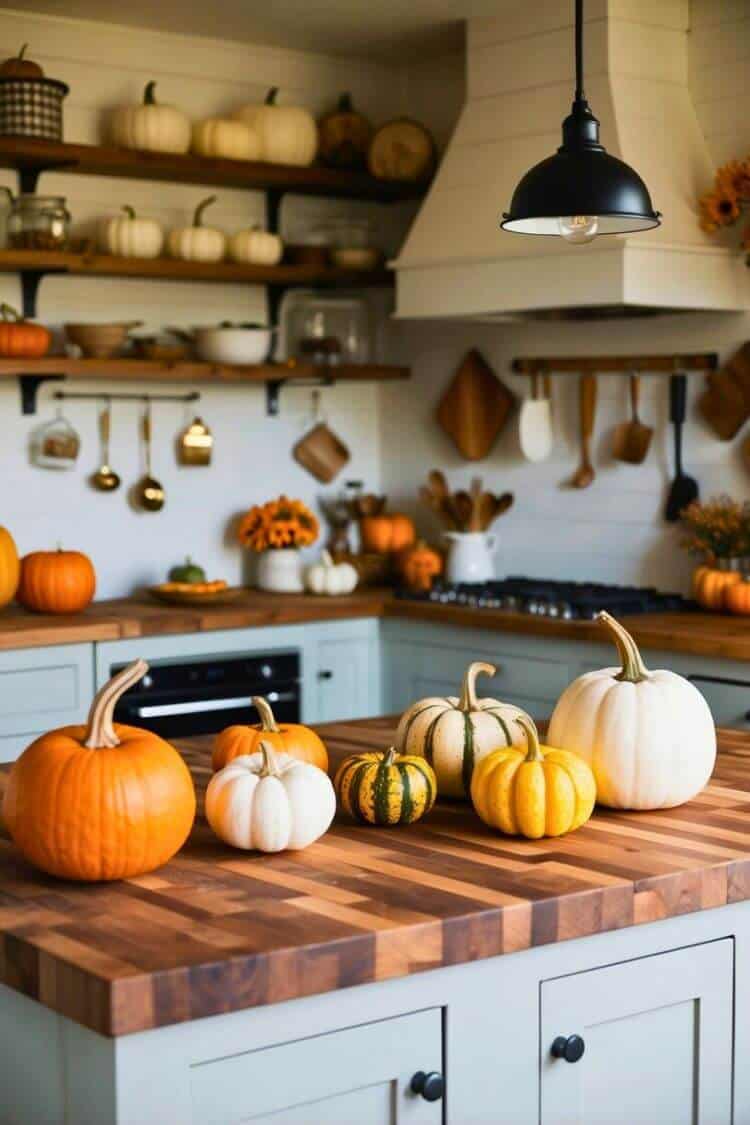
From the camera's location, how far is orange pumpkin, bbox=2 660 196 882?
2170 millimetres

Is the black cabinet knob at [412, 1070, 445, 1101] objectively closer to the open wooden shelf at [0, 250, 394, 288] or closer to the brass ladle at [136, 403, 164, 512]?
the open wooden shelf at [0, 250, 394, 288]

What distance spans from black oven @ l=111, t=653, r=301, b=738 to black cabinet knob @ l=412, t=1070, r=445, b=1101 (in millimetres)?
2830

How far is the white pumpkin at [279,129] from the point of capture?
18.3 feet

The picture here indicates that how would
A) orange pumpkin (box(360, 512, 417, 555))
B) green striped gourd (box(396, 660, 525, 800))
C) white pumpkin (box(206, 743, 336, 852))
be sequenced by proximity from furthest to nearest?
orange pumpkin (box(360, 512, 417, 555)) → green striped gourd (box(396, 660, 525, 800)) → white pumpkin (box(206, 743, 336, 852))

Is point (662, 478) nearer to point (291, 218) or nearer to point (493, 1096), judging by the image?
point (291, 218)

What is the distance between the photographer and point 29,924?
2021 millimetres

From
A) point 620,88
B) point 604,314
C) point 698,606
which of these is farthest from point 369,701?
point 620,88

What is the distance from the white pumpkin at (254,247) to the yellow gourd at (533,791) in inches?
135

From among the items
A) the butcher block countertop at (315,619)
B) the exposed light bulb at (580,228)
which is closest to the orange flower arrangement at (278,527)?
the butcher block countertop at (315,619)

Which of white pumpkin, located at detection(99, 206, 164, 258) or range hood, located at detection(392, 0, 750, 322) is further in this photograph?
white pumpkin, located at detection(99, 206, 164, 258)

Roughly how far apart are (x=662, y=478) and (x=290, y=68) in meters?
1.94

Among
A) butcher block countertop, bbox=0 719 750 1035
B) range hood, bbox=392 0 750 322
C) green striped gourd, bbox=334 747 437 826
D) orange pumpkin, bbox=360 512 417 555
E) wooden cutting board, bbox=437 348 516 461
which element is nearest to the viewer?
butcher block countertop, bbox=0 719 750 1035

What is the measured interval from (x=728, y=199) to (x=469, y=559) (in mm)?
1461

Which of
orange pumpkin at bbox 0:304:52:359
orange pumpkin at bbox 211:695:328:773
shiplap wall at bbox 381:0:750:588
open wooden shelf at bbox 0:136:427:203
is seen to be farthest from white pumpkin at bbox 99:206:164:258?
orange pumpkin at bbox 211:695:328:773
